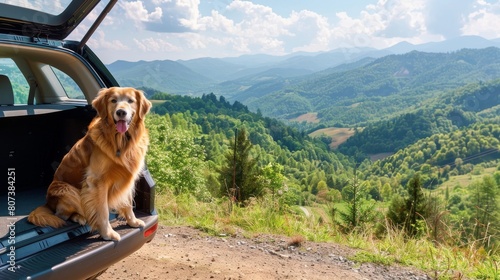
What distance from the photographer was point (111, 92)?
8.95 ft

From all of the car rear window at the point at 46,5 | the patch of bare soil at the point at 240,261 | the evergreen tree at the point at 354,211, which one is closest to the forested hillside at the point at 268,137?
the evergreen tree at the point at 354,211

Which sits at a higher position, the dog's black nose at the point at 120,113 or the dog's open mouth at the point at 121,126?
the dog's black nose at the point at 120,113

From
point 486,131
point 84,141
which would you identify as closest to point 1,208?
point 84,141

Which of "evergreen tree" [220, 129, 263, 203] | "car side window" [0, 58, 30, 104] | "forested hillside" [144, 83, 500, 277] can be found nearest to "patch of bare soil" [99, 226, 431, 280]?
"forested hillside" [144, 83, 500, 277]

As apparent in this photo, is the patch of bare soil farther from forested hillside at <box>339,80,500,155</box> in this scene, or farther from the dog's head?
forested hillside at <box>339,80,500,155</box>

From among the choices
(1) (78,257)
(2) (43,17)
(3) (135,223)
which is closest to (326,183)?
(3) (135,223)

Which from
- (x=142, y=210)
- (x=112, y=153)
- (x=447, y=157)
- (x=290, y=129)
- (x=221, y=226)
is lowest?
(x=447, y=157)

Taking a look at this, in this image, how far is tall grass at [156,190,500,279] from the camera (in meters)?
4.14

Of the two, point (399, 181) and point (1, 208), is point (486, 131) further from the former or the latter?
point (1, 208)

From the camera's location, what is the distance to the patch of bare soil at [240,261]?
366cm

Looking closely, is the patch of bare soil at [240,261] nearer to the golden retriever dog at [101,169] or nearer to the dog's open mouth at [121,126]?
the golden retriever dog at [101,169]

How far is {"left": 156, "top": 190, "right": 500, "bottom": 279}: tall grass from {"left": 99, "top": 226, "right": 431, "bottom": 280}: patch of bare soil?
22cm

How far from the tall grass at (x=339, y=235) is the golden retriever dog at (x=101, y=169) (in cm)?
249

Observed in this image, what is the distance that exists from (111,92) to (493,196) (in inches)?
2865
